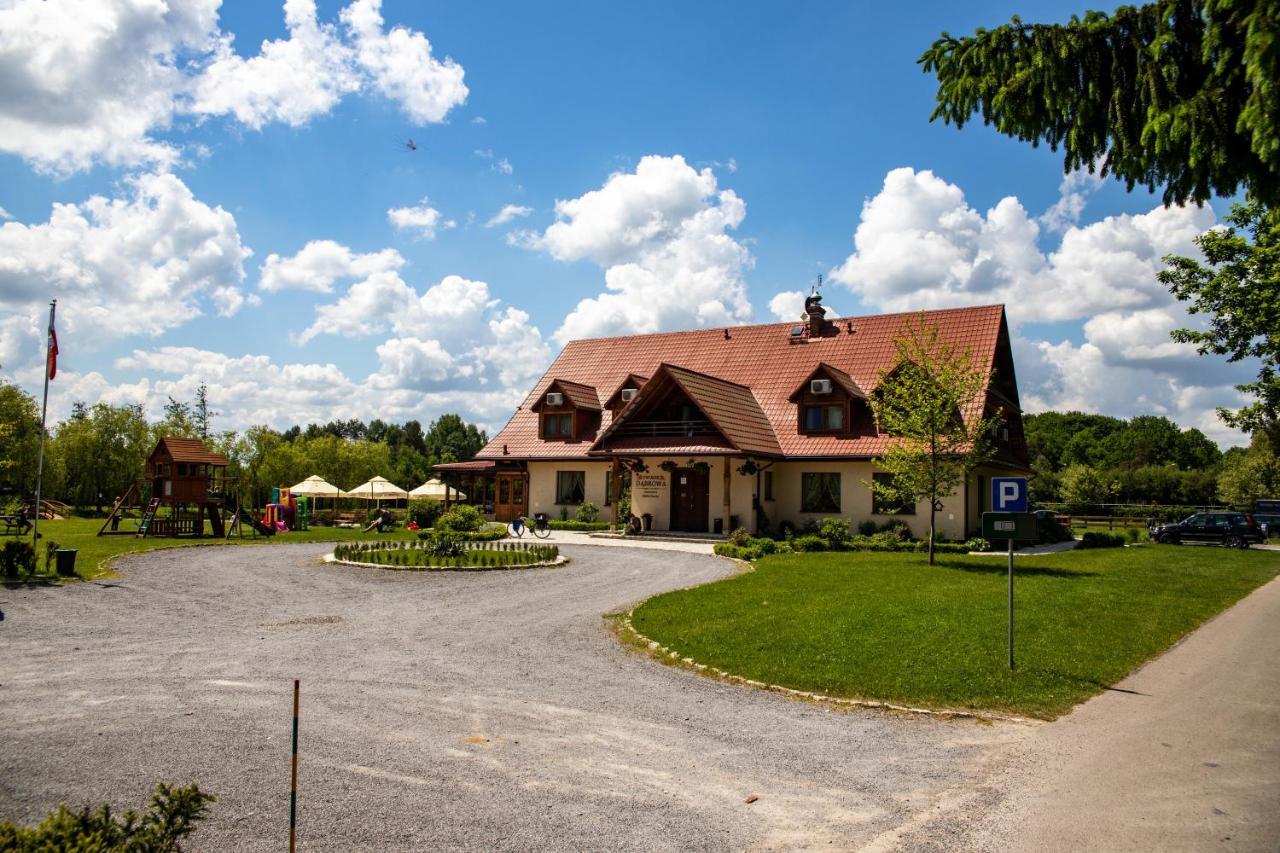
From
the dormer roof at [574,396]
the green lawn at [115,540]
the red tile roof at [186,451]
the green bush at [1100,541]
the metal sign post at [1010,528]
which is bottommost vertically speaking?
the green lawn at [115,540]

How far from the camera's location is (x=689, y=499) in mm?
35188

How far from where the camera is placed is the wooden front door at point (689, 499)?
3484cm

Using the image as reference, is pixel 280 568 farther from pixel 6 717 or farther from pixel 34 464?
pixel 34 464

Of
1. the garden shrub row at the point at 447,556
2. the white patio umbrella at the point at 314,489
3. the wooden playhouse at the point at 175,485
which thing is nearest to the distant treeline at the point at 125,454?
the white patio umbrella at the point at 314,489

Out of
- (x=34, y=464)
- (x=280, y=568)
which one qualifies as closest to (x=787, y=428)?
(x=280, y=568)

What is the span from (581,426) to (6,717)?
32519mm

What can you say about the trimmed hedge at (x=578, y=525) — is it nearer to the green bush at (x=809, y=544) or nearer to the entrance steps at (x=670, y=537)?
the entrance steps at (x=670, y=537)

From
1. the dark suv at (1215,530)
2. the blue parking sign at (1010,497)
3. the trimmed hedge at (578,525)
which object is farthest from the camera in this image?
the trimmed hedge at (578,525)

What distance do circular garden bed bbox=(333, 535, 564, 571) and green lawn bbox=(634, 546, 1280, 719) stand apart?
6547mm

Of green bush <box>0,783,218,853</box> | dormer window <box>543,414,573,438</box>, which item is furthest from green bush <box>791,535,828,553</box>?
green bush <box>0,783,218,853</box>

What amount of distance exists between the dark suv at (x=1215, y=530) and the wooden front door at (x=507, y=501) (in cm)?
3043

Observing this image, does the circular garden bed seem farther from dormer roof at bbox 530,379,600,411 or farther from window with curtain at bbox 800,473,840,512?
dormer roof at bbox 530,379,600,411

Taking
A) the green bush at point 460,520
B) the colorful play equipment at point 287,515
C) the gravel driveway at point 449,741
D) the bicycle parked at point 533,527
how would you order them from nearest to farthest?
the gravel driveway at point 449,741 < the green bush at point 460,520 < the bicycle parked at point 533,527 < the colorful play equipment at point 287,515

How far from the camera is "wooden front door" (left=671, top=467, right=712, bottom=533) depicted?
3484 centimetres
